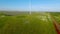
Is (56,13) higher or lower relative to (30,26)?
higher

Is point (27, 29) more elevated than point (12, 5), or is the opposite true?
point (12, 5)

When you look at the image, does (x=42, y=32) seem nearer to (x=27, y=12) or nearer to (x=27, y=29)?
(x=27, y=29)

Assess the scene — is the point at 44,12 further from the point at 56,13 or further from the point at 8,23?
the point at 8,23

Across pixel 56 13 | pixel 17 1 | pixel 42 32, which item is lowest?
pixel 42 32

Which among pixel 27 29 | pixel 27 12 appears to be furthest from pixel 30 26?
pixel 27 12

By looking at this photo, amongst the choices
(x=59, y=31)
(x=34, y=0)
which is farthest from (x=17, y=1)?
(x=59, y=31)
